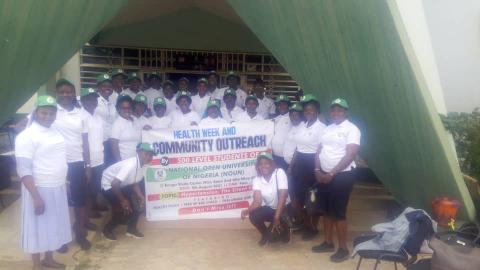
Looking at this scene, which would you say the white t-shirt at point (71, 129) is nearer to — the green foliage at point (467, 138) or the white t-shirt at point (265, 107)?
the white t-shirt at point (265, 107)

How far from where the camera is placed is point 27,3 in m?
3.97

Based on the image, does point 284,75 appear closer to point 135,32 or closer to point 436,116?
point 135,32

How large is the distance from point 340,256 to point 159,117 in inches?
102

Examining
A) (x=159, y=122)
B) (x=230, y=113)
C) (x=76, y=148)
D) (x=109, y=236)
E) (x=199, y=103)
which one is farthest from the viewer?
(x=199, y=103)

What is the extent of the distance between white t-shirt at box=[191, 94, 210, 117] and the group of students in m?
0.64

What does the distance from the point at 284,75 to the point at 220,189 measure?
5.46 metres

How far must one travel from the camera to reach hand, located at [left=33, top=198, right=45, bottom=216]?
3.56m

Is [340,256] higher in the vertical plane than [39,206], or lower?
lower

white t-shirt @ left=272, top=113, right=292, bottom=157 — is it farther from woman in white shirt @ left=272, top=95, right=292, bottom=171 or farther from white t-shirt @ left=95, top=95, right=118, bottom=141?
white t-shirt @ left=95, top=95, right=118, bottom=141

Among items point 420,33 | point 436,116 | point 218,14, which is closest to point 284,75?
point 218,14

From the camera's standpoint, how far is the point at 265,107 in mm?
6484

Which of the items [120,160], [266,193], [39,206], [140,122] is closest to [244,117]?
[140,122]

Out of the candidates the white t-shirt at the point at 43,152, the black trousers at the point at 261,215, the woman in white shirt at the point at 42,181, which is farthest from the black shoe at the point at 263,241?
the white t-shirt at the point at 43,152

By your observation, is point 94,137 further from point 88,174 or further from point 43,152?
point 43,152
